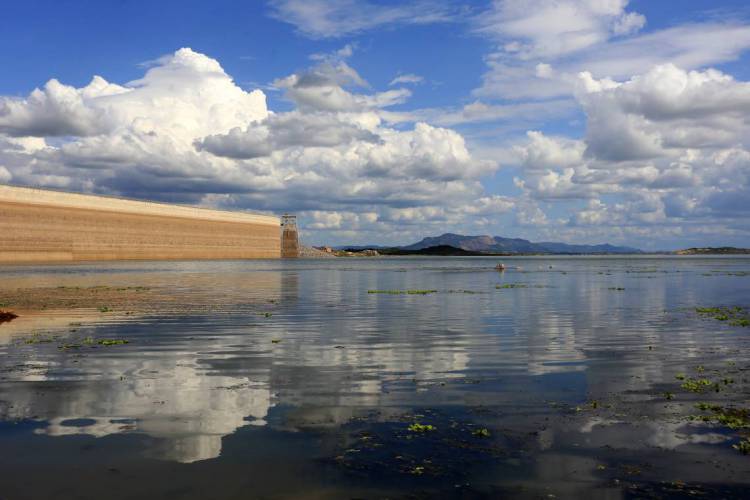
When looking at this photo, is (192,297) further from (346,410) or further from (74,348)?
(346,410)

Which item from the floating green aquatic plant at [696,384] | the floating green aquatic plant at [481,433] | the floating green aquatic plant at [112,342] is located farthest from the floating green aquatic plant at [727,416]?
the floating green aquatic plant at [112,342]

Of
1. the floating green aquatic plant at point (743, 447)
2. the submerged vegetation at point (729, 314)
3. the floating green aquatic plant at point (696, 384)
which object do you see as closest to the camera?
the floating green aquatic plant at point (743, 447)

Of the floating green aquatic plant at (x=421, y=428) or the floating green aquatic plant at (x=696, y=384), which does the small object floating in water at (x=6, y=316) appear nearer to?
the floating green aquatic plant at (x=421, y=428)

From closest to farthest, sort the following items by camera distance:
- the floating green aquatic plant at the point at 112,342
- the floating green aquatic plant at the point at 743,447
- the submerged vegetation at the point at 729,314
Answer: the floating green aquatic plant at the point at 743,447
the floating green aquatic plant at the point at 112,342
the submerged vegetation at the point at 729,314

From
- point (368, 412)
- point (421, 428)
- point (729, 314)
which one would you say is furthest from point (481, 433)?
point (729, 314)

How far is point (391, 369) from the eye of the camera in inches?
800

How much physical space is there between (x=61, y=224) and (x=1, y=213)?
72.5ft

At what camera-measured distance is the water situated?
10.5 metres

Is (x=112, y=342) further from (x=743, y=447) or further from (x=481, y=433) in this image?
(x=743, y=447)

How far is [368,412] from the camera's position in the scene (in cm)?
1480

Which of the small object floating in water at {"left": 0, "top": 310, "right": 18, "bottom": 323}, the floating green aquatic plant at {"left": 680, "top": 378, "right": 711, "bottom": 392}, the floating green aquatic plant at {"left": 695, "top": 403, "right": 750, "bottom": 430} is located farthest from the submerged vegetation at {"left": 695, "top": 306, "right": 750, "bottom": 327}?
the small object floating in water at {"left": 0, "top": 310, "right": 18, "bottom": 323}

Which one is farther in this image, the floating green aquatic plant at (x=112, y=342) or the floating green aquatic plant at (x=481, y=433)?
the floating green aquatic plant at (x=112, y=342)

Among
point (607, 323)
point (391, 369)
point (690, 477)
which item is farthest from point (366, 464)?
point (607, 323)

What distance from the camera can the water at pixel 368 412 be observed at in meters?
10.5
